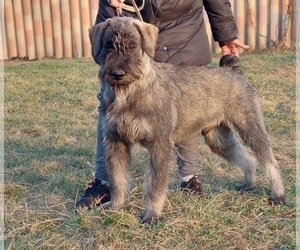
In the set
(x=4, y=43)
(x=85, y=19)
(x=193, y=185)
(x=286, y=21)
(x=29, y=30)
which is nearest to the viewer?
(x=193, y=185)

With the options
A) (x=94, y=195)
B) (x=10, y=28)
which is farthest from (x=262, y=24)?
(x=94, y=195)

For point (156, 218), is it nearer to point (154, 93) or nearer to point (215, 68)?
point (154, 93)

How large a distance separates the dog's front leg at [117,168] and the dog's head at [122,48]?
52cm

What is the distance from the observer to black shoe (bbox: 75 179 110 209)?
4163 millimetres

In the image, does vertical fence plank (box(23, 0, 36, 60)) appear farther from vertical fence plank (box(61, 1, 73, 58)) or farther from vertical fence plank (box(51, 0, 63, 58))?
vertical fence plank (box(61, 1, 73, 58))

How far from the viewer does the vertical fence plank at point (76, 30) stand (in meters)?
11.8

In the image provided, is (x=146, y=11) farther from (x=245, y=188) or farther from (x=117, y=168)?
(x=245, y=188)

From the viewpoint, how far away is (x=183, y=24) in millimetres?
4312

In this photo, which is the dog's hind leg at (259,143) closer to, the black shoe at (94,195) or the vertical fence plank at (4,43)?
the black shoe at (94,195)

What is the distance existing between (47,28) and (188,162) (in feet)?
27.7

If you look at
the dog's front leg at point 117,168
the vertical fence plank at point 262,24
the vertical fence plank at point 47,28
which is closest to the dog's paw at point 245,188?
the dog's front leg at point 117,168

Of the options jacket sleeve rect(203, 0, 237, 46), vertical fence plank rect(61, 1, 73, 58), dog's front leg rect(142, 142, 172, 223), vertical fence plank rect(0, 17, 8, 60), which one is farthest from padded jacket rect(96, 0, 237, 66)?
vertical fence plank rect(0, 17, 8, 60)

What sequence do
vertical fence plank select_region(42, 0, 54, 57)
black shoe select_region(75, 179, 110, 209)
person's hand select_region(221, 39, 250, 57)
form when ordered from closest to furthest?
black shoe select_region(75, 179, 110, 209), person's hand select_region(221, 39, 250, 57), vertical fence plank select_region(42, 0, 54, 57)

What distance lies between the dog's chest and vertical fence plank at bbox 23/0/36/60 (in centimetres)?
903
